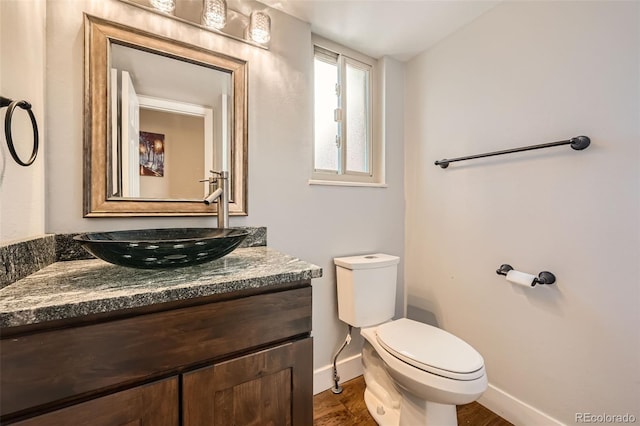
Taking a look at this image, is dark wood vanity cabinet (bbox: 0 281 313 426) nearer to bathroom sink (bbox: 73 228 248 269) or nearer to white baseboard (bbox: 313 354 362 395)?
bathroom sink (bbox: 73 228 248 269)

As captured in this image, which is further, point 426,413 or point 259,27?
point 259,27

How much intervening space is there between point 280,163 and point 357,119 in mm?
768

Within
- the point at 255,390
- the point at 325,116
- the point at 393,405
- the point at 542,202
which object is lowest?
the point at 393,405

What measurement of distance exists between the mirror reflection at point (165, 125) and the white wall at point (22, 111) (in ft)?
0.65

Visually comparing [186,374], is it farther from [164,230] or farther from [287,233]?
[287,233]

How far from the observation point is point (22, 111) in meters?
0.82

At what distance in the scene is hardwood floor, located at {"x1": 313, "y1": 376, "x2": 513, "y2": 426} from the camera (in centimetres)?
134

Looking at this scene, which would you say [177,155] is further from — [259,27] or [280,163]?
[259,27]

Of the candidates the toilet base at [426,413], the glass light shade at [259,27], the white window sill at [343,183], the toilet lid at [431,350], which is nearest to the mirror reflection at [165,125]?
the glass light shade at [259,27]

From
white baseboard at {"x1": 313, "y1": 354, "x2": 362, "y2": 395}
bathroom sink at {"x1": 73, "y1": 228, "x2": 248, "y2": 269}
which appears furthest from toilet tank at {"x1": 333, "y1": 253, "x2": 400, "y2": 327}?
bathroom sink at {"x1": 73, "y1": 228, "x2": 248, "y2": 269}

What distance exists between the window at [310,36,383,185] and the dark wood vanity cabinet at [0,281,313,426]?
99cm

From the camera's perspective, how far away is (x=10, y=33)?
2.50ft

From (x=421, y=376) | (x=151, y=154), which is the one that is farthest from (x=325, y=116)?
(x=421, y=376)

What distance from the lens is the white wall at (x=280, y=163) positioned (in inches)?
38.2
